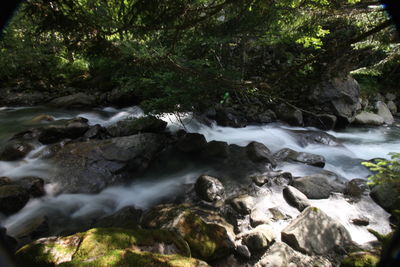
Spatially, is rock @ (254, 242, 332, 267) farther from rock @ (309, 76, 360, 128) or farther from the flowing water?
rock @ (309, 76, 360, 128)

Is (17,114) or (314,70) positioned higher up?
(314,70)

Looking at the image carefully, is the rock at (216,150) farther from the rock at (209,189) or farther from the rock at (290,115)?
the rock at (290,115)

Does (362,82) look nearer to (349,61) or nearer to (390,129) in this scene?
(390,129)

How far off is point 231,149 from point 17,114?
10.8 meters

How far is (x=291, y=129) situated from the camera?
11.3 metres

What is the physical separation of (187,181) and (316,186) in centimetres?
360

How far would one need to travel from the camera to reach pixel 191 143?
8.71 meters

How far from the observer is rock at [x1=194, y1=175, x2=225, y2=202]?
5688 millimetres

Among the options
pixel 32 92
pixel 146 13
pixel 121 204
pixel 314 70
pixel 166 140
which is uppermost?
pixel 146 13

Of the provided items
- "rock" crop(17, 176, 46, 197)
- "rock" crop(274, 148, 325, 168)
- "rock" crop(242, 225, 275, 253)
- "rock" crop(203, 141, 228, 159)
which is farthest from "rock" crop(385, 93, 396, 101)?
"rock" crop(17, 176, 46, 197)

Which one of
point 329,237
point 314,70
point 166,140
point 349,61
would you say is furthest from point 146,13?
point 166,140

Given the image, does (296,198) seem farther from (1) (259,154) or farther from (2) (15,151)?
(2) (15,151)

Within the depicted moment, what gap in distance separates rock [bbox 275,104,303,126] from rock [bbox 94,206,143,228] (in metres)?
9.40

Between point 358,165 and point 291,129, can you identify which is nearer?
point 358,165
